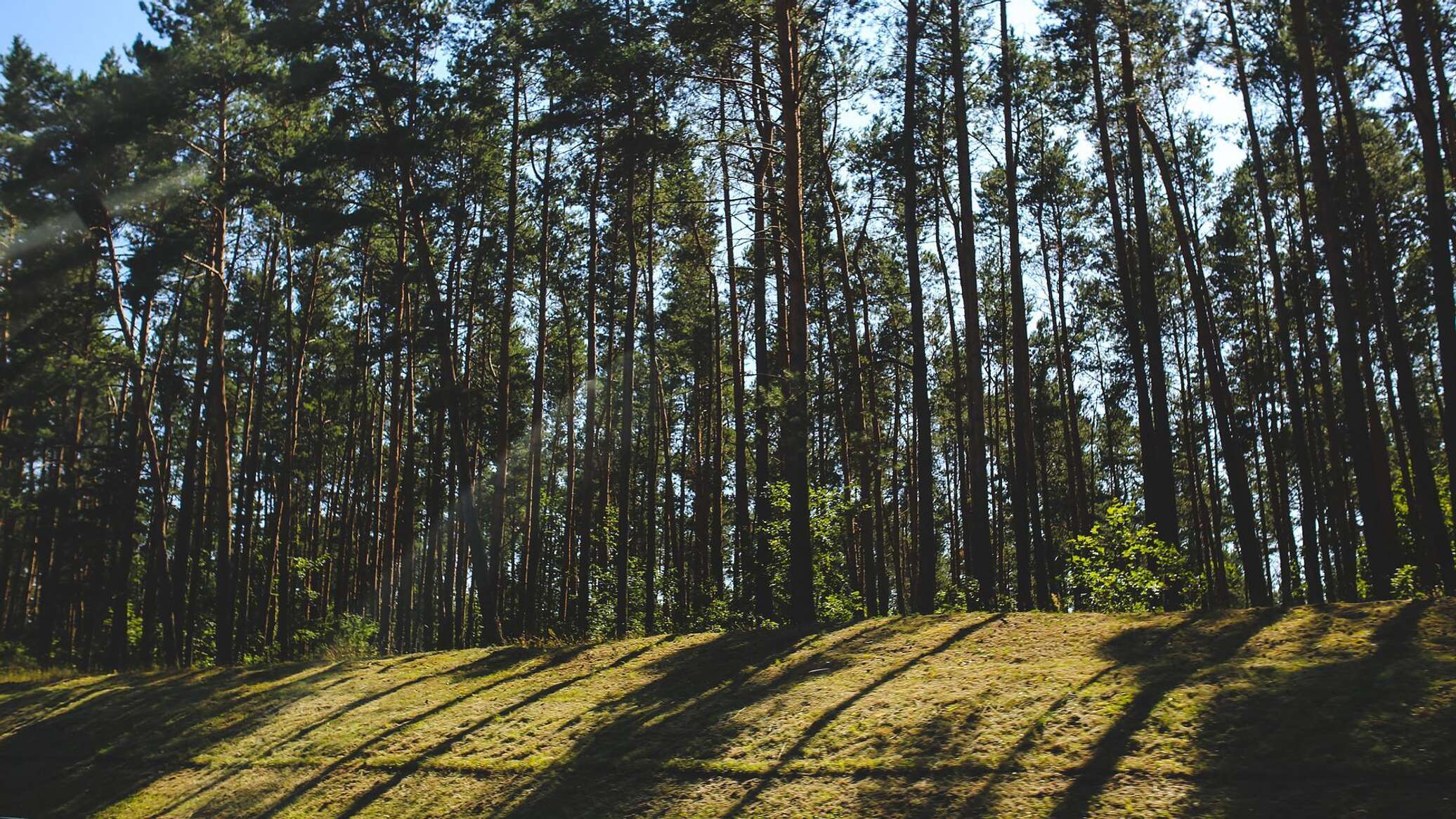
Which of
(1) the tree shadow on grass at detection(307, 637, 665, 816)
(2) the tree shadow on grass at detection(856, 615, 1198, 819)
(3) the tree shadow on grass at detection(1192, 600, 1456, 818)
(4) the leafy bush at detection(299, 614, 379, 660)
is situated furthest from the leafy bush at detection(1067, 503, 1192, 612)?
(4) the leafy bush at detection(299, 614, 379, 660)

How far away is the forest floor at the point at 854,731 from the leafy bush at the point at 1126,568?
1146 mm

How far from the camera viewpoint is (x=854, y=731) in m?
8.71

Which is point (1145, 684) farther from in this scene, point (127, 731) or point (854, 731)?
point (127, 731)

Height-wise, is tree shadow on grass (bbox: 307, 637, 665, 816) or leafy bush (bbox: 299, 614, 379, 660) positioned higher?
leafy bush (bbox: 299, 614, 379, 660)

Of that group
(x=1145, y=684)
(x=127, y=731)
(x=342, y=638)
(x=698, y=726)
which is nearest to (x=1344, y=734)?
(x=1145, y=684)

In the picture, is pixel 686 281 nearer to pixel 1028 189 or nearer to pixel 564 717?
pixel 1028 189

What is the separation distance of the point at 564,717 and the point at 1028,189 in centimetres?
2019

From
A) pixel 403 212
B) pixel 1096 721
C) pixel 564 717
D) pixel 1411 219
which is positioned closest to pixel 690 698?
pixel 564 717

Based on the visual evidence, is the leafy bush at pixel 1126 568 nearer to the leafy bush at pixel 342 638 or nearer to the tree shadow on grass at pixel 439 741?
the tree shadow on grass at pixel 439 741

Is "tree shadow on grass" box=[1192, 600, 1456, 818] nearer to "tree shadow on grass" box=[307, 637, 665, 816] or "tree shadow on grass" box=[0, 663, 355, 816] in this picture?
"tree shadow on grass" box=[307, 637, 665, 816]

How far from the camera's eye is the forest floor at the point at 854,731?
6.71m

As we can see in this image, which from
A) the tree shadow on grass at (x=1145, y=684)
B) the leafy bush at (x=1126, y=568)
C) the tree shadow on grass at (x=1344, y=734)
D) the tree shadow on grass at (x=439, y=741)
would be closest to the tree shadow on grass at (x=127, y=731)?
the tree shadow on grass at (x=439, y=741)

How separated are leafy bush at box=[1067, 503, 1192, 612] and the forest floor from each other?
1146 millimetres

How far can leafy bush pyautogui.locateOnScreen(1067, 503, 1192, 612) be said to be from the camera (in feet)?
38.8
